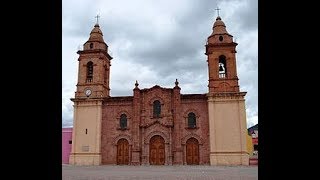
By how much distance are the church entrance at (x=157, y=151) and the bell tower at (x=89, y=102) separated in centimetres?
512

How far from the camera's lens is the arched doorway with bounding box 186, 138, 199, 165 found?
30391 mm

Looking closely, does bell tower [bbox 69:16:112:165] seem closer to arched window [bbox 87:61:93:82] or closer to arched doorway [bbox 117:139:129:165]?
arched window [bbox 87:61:93:82]

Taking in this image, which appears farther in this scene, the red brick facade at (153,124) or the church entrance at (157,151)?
the church entrance at (157,151)

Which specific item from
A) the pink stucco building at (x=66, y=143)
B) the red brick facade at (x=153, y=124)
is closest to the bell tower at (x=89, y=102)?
the red brick facade at (x=153, y=124)

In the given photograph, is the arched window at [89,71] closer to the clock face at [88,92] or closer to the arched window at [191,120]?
the clock face at [88,92]

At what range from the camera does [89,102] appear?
33.2 m

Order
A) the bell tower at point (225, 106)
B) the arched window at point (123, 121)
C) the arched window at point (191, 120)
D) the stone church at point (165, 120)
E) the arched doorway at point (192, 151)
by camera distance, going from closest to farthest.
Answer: the bell tower at point (225, 106) → the stone church at point (165, 120) → the arched doorway at point (192, 151) → the arched window at point (191, 120) → the arched window at point (123, 121)

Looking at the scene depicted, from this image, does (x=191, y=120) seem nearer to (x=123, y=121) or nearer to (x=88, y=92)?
(x=123, y=121)

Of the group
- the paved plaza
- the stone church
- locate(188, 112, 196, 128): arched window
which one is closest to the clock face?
the stone church

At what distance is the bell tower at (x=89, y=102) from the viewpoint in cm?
3234

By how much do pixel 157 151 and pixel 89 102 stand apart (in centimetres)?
840
